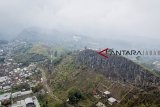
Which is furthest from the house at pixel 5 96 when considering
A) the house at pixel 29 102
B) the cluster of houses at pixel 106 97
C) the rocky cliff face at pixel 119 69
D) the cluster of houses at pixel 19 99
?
the cluster of houses at pixel 106 97

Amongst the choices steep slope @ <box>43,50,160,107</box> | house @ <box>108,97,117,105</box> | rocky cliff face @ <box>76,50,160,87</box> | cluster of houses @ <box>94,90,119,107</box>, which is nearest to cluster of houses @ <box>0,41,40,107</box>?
steep slope @ <box>43,50,160,107</box>

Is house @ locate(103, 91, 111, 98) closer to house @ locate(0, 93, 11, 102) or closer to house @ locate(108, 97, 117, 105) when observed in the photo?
house @ locate(108, 97, 117, 105)

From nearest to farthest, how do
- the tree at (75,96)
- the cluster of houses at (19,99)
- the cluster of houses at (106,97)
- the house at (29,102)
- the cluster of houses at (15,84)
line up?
1. the cluster of houses at (106,97)
2. the tree at (75,96)
3. the house at (29,102)
4. the cluster of houses at (19,99)
5. the cluster of houses at (15,84)

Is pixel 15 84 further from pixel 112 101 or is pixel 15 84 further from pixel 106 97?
pixel 112 101

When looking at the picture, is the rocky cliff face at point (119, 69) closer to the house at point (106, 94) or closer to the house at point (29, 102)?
the house at point (106, 94)

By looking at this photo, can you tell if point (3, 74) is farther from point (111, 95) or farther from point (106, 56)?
point (111, 95)

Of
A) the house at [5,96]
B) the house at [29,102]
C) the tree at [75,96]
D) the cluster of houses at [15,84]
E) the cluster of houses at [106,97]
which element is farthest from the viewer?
the house at [5,96]

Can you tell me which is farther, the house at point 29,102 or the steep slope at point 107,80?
the house at point 29,102

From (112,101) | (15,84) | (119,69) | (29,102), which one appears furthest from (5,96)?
(119,69)
